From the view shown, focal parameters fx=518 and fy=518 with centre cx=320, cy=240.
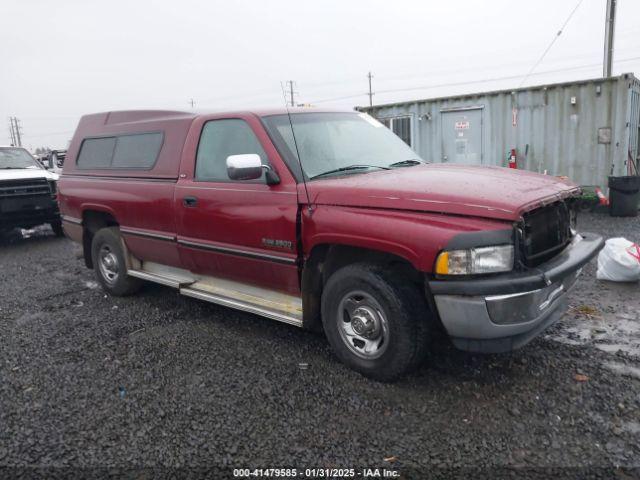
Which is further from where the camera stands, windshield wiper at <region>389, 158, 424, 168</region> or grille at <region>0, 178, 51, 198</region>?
grille at <region>0, 178, 51, 198</region>

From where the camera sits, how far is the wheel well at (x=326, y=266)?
3.39 m

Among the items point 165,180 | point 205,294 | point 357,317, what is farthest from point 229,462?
point 165,180

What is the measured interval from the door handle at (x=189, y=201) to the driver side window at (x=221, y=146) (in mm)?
180

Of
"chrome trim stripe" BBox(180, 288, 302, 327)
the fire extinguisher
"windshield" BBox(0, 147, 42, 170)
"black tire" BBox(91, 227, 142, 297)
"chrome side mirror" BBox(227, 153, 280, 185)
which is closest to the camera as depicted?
"chrome side mirror" BBox(227, 153, 280, 185)

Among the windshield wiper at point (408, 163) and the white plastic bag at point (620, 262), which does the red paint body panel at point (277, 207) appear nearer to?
the windshield wiper at point (408, 163)

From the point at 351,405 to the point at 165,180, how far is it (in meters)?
2.72

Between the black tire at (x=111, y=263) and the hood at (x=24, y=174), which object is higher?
the hood at (x=24, y=174)

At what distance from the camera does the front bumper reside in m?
2.88

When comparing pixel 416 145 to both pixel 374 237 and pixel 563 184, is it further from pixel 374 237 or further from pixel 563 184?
pixel 374 237

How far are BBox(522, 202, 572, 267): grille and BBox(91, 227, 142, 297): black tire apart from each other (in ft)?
13.4

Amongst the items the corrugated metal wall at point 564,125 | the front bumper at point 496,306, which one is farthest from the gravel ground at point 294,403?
the corrugated metal wall at point 564,125

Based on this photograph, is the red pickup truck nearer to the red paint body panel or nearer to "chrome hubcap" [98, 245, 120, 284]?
the red paint body panel

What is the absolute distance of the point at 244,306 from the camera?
13.4 feet

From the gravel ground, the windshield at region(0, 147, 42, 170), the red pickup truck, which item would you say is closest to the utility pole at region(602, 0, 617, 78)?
the gravel ground
